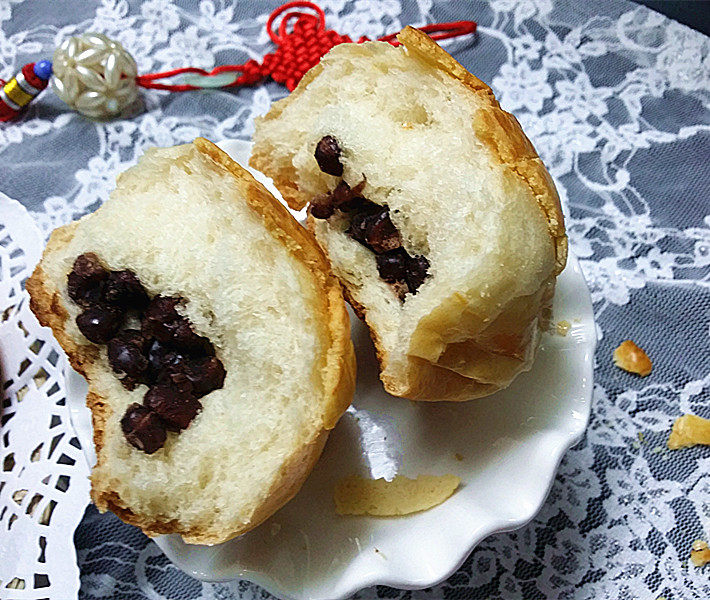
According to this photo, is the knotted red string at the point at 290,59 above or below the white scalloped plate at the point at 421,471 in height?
above

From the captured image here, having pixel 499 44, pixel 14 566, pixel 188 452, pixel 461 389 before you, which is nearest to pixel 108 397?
pixel 188 452

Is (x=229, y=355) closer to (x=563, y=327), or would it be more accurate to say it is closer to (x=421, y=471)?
(x=421, y=471)

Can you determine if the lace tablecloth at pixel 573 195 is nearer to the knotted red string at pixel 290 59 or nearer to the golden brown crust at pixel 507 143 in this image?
the knotted red string at pixel 290 59

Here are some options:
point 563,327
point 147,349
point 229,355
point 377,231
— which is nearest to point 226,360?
point 229,355

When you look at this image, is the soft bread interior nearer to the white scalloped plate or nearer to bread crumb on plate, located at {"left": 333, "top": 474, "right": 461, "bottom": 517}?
the white scalloped plate

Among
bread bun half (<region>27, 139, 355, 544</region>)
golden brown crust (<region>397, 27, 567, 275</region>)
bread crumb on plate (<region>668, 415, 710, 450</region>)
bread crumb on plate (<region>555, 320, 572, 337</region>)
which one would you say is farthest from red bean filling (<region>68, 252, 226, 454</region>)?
bread crumb on plate (<region>668, 415, 710, 450</region>)

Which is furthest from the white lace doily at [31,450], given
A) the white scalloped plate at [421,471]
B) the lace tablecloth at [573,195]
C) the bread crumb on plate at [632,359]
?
the bread crumb on plate at [632,359]
